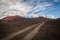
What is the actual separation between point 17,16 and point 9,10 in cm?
18

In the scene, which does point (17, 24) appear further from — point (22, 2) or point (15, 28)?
point (22, 2)

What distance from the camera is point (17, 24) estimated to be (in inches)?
113

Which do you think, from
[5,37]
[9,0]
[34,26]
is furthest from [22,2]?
[5,37]

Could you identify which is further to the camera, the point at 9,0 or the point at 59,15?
the point at 9,0

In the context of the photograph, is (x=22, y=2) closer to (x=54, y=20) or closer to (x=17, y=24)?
(x=17, y=24)

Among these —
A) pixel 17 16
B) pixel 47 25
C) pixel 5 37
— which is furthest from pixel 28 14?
pixel 5 37

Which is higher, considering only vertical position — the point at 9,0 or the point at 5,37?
the point at 9,0

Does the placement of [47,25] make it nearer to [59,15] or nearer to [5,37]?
[59,15]

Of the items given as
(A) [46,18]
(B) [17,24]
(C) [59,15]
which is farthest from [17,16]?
(C) [59,15]

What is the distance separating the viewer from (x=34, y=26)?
9.39ft

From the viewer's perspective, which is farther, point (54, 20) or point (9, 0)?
point (9, 0)

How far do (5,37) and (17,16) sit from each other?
425 millimetres

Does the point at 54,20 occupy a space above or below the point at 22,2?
below

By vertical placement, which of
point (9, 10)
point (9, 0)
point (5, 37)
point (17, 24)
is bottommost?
point (5, 37)
